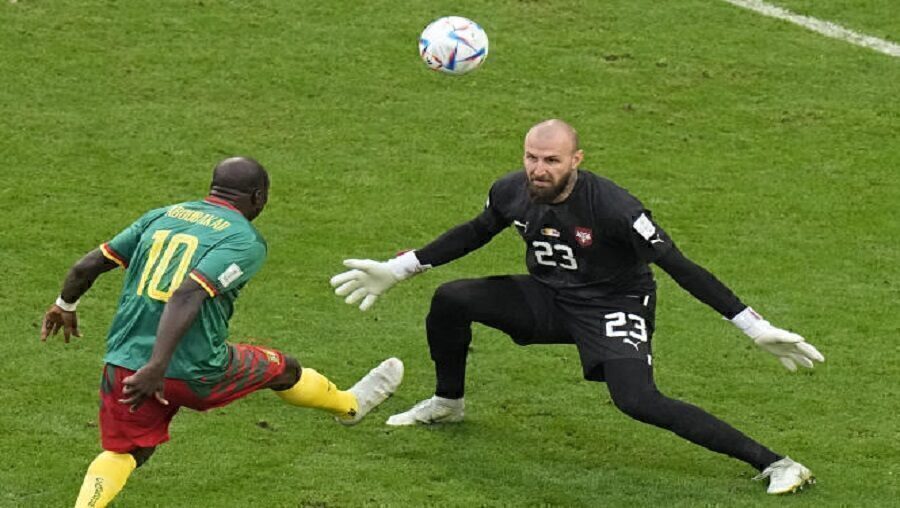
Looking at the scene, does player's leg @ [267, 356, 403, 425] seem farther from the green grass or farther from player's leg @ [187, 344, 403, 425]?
the green grass

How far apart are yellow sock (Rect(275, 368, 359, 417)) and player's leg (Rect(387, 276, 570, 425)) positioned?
46 centimetres

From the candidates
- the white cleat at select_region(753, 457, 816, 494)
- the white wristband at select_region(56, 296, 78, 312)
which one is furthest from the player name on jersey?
the white cleat at select_region(753, 457, 816, 494)

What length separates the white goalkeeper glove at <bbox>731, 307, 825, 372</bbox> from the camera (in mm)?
8602

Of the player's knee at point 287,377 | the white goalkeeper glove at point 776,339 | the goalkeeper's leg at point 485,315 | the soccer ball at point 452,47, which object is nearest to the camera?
the white goalkeeper glove at point 776,339

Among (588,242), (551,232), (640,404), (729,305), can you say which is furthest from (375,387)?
(729,305)

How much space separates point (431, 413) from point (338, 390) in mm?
596

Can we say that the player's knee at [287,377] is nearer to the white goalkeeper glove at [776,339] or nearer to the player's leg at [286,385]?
the player's leg at [286,385]

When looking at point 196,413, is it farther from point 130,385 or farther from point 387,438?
point 130,385

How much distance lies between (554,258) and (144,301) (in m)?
2.40

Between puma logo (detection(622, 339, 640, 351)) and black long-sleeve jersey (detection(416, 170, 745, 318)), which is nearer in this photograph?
black long-sleeve jersey (detection(416, 170, 745, 318))

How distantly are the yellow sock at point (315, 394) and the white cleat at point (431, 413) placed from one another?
432 millimetres

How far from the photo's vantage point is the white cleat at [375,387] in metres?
9.55

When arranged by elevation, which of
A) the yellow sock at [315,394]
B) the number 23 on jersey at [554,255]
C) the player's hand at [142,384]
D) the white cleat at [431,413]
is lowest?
the white cleat at [431,413]

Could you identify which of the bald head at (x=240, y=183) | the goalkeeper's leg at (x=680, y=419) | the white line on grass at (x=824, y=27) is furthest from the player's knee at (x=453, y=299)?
the white line on grass at (x=824, y=27)
